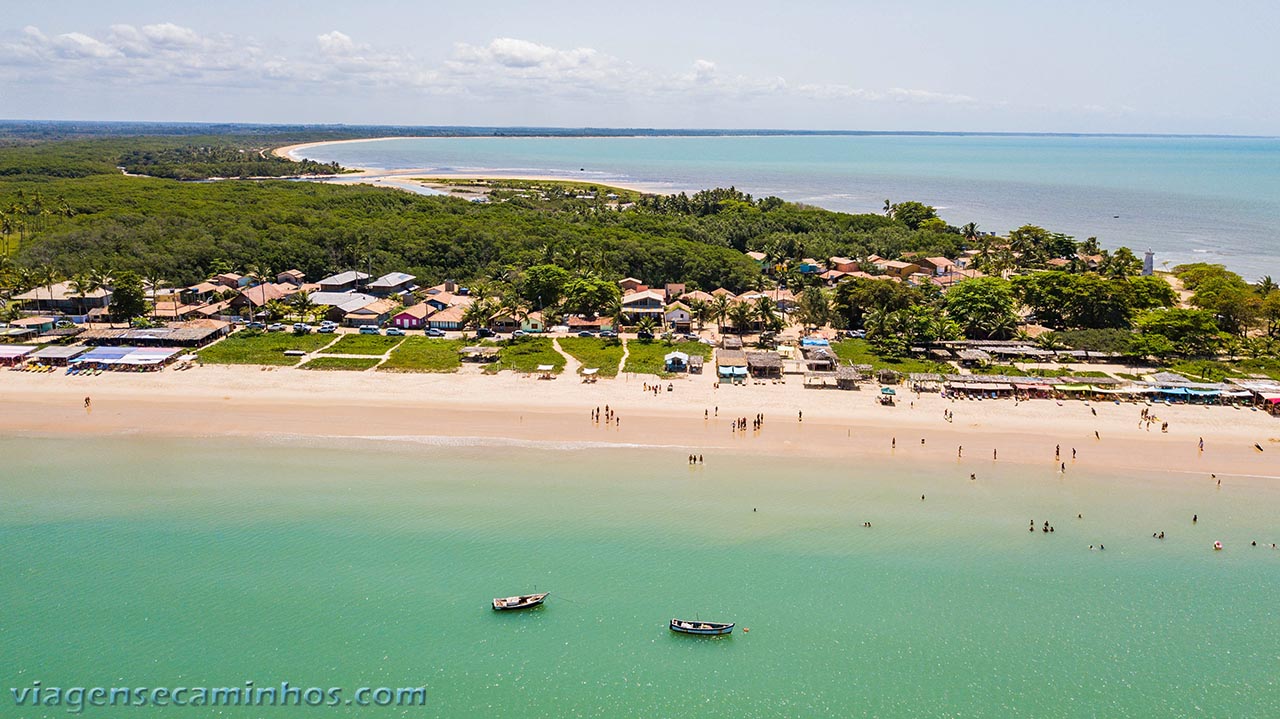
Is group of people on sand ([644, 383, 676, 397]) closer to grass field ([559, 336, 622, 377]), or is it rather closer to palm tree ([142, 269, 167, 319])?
grass field ([559, 336, 622, 377])

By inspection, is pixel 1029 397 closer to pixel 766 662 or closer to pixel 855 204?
pixel 766 662

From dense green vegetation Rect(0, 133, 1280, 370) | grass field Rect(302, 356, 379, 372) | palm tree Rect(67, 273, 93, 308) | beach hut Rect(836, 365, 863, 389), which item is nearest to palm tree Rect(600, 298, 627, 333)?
dense green vegetation Rect(0, 133, 1280, 370)

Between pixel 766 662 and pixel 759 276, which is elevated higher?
pixel 759 276

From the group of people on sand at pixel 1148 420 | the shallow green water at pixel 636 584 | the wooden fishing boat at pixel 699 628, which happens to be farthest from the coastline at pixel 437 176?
the wooden fishing boat at pixel 699 628

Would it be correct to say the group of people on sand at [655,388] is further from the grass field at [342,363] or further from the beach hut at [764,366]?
the grass field at [342,363]

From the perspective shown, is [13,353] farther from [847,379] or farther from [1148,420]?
[1148,420]

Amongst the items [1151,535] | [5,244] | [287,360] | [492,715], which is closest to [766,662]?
[492,715]

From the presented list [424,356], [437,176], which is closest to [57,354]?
[424,356]
